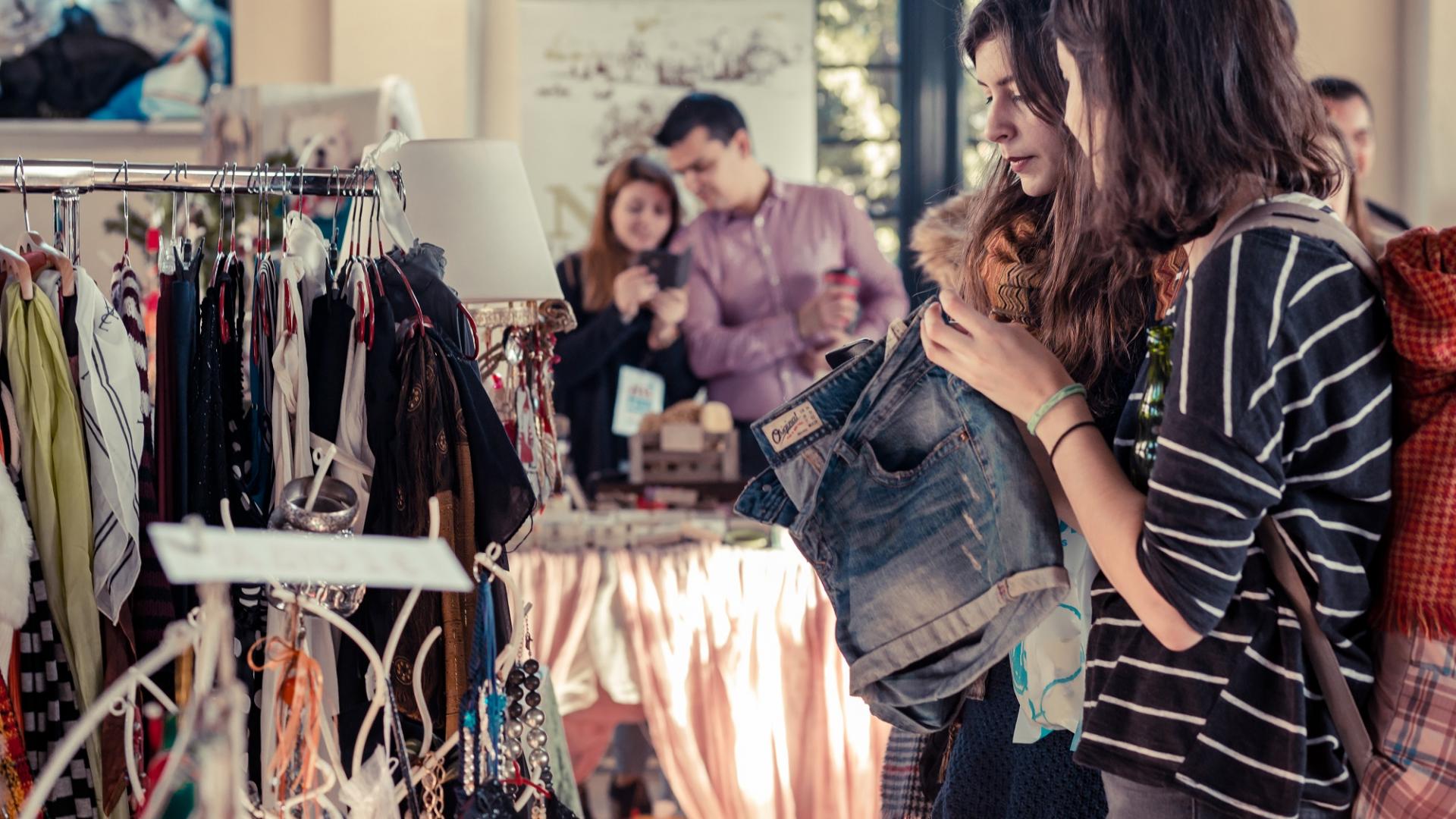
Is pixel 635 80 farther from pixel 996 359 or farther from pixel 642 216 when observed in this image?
pixel 996 359

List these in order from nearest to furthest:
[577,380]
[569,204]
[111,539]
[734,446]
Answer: [111,539] → [734,446] → [577,380] → [569,204]

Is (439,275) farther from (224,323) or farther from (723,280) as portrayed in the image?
(723,280)

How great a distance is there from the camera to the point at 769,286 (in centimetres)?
413

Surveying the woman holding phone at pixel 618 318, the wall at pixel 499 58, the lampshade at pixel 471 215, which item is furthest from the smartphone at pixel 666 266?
the lampshade at pixel 471 215

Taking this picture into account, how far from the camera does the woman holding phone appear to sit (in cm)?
387

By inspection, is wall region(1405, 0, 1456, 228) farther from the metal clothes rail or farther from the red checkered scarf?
the metal clothes rail

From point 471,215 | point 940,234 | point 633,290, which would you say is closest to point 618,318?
point 633,290

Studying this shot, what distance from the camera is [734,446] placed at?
3.26 meters

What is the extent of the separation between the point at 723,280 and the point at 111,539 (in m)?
2.82

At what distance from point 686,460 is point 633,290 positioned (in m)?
0.77

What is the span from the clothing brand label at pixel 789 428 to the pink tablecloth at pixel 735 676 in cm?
133

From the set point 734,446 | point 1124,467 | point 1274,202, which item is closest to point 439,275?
point 1124,467

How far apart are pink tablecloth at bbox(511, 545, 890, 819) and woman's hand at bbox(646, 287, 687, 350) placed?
1.33m

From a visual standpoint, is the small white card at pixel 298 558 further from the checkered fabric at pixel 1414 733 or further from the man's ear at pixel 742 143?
the man's ear at pixel 742 143
